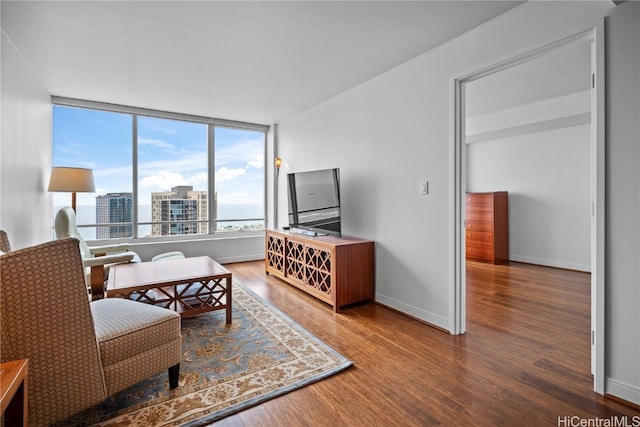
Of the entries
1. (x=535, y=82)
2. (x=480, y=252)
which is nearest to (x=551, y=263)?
(x=480, y=252)

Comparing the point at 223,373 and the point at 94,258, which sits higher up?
Result: the point at 94,258

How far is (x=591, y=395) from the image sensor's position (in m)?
1.75

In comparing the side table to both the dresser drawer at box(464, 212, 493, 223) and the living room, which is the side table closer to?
the living room

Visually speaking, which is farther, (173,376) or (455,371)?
(455,371)

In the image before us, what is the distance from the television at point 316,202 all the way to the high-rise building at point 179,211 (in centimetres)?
176

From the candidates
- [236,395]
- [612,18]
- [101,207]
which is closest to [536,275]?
[612,18]

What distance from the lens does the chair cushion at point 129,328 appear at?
1.51 m

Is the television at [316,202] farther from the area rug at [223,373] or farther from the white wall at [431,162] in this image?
the area rug at [223,373]

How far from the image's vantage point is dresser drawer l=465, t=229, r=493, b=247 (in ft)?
17.4

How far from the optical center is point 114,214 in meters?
4.66

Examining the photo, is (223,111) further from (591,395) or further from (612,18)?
(591,395)

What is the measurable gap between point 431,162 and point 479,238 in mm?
3348

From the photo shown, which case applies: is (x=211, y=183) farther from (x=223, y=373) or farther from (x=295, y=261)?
(x=223, y=373)

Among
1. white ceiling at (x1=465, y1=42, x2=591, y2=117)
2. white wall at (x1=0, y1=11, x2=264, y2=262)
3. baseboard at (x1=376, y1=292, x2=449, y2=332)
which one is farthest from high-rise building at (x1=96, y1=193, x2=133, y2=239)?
white ceiling at (x1=465, y1=42, x2=591, y2=117)
